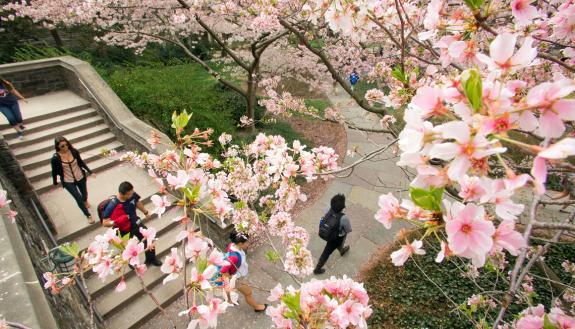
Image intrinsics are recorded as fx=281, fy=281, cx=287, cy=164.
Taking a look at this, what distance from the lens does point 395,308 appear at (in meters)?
4.66

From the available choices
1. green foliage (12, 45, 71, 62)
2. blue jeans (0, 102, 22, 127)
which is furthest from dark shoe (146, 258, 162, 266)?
green foliage (12, 45, 71, 62)

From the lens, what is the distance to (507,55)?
957 mm

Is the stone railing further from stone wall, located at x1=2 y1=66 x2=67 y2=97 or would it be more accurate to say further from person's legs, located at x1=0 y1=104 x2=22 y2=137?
person's legs, located at x1=0 y1=104 x2=22 y2=137

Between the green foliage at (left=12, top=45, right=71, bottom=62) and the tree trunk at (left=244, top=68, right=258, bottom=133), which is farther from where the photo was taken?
the green foliage at (left=12, top=45, right=71, bottom=62)

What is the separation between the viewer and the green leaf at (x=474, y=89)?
823 mm

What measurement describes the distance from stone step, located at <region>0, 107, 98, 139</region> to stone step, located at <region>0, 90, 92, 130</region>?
5 centimetres

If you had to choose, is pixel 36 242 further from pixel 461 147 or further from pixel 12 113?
pixel 461 147

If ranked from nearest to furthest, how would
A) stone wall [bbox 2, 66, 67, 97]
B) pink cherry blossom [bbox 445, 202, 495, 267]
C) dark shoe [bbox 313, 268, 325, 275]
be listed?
pink cherry blossom [bbox 445, 202, 495, 267], dark shoe [bbox 313, 268, 325, 275], stone wall [bbox 2, 66, 67, 97]

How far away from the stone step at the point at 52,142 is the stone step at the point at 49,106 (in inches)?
31.0

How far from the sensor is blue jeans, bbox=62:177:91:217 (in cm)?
465

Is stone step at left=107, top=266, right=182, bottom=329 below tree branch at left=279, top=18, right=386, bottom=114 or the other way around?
below

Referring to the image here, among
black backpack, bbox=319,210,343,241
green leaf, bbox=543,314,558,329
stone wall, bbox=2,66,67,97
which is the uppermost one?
stone wall, bbox=2,66,67,97

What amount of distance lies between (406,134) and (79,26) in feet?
55.1

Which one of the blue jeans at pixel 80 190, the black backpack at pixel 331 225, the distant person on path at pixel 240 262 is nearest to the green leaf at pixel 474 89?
the distant person on path at pixel 240 262
